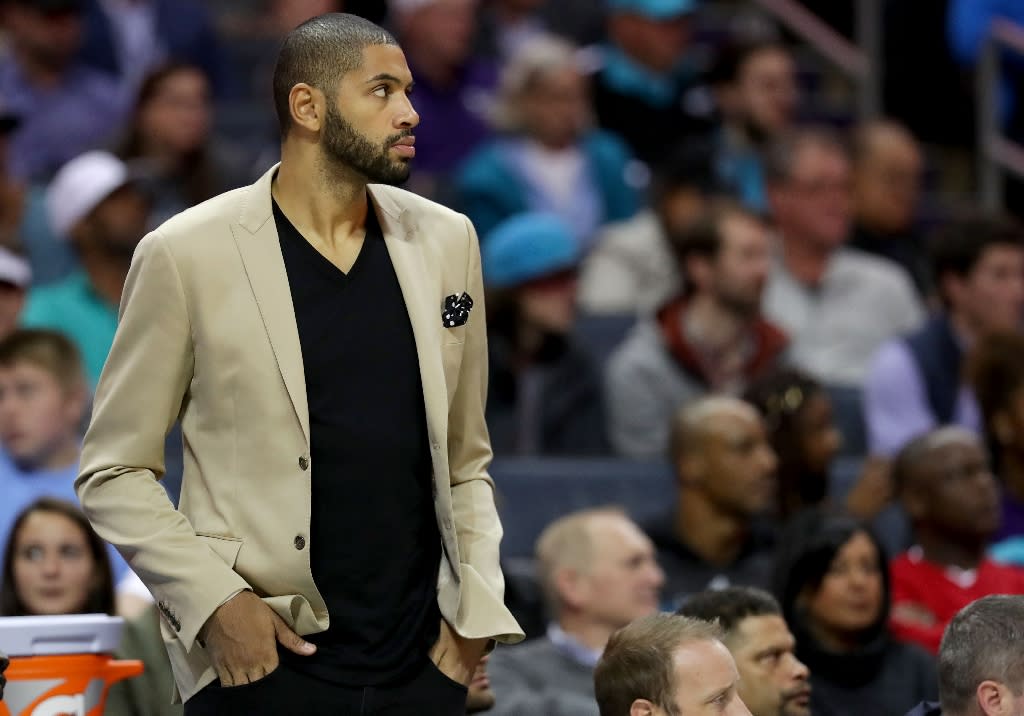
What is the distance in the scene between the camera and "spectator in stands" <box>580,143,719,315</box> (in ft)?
25.0

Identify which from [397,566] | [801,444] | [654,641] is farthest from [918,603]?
[397,566]

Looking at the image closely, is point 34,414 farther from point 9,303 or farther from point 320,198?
point 320,198

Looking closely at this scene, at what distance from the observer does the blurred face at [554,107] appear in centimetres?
780

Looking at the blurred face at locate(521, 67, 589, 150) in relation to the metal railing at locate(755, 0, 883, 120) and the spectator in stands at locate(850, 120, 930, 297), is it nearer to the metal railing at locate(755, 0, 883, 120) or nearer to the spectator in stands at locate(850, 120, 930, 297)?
the spectator in stands at locate(850, 120, 930, 297)

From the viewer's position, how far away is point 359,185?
3.09m

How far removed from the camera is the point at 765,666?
4344 millimetres

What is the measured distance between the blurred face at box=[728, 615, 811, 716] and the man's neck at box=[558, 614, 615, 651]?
3.34 feet

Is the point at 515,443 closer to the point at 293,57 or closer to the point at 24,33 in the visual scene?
the point at 24,33

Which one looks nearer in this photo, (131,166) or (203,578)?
(203,578)

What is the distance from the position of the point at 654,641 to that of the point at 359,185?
3.77 feet

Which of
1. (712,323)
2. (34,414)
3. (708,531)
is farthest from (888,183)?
(34,414)

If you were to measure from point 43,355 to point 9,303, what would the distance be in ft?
2.49

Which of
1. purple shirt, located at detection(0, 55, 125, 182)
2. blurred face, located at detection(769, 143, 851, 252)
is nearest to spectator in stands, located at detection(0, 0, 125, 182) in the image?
purple shirt, located at detection(0, 55, 125, 182)

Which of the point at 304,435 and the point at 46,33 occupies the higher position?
the point at 46,33
